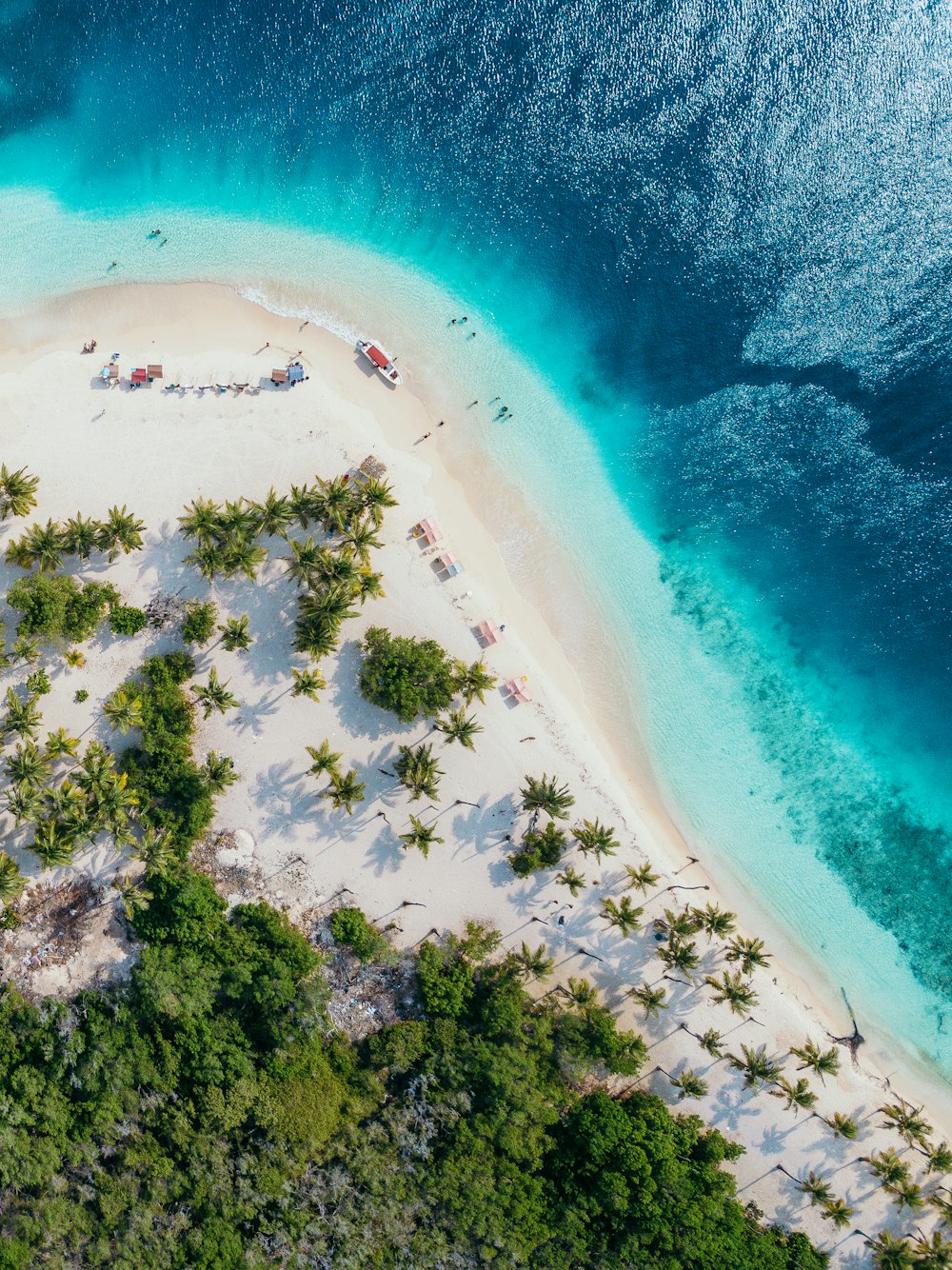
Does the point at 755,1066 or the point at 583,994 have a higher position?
the point at 583,994

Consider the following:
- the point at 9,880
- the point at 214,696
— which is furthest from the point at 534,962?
the point at 9,880

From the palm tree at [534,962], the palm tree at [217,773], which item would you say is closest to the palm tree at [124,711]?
the palm tree at [217,773]

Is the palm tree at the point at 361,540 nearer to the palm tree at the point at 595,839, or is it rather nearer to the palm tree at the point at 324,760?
the palm tree at the point at 324,760

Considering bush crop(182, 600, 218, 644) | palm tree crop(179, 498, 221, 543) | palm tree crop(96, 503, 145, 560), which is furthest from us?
bush crop(182, 600, 218, 644)

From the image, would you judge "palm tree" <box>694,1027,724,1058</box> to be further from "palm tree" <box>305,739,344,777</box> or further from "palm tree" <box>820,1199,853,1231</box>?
"palm tree" <box>305,739,344,777</box>

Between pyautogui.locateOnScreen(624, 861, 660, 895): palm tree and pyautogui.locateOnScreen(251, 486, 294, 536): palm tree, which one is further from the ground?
pyautogui.locateOnScreen(251, 486, 294, 536): palm tree

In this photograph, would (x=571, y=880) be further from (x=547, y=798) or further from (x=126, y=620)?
(x=126, y=620)

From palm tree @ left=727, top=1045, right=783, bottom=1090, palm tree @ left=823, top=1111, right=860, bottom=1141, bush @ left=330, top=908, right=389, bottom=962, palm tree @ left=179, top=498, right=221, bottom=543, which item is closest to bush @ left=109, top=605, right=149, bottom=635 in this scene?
palm tree @ left=179, top=498, right=221, bottom=543
